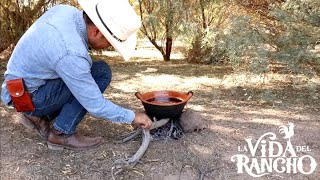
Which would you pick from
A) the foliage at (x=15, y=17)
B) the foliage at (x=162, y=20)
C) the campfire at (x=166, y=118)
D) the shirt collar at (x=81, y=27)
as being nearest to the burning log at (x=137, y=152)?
the campfire at (x=166, y=118)

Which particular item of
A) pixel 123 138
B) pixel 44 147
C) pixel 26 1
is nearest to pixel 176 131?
pixel 123 138

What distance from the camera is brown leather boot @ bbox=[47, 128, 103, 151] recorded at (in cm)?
274

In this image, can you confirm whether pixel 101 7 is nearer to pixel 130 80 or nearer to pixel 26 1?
pixel 130 80

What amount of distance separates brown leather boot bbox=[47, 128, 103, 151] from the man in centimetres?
9

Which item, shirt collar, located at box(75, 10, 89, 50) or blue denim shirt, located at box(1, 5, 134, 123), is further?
shirt collar, located at box(75, 10, 89, 50)

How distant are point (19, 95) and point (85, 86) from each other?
1.56ft

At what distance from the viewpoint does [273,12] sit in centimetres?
350

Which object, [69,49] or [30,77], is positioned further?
[30,77]

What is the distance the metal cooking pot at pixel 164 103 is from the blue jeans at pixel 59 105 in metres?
0.45

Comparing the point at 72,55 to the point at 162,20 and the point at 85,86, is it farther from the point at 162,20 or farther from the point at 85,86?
the point at 162,20

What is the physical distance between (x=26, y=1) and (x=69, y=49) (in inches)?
121
